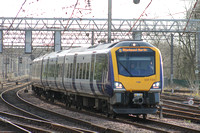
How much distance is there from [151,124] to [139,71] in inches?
76.1

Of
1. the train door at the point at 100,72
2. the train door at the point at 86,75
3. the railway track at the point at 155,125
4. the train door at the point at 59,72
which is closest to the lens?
the railway track at the point at 155,125

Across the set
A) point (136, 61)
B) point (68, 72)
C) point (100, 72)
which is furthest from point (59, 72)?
point (136, 61)

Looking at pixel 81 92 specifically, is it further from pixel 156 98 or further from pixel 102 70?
pixel 156 98

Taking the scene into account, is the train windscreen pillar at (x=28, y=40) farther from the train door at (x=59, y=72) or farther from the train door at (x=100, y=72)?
the train door at (x=100, y=72)

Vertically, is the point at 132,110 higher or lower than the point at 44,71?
lower

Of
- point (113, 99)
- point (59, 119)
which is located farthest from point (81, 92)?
point (113, 99)

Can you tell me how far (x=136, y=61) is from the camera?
14.5 meters

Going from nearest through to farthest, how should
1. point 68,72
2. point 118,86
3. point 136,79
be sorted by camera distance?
point 118,86
point 136,79
point 68,72

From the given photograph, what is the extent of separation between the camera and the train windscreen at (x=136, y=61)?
14352 mm

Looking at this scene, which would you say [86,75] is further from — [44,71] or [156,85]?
[44,71]

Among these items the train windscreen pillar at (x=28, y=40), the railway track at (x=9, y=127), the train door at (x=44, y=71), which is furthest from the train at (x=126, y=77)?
the train windscreen pillar at (x=28, y=40)

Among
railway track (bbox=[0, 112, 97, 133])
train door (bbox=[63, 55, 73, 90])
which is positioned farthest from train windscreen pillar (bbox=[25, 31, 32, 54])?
railway track (bbox=[0, 112, 97, 133])

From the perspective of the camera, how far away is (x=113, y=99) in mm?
14266

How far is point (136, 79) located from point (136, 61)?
659 mm
